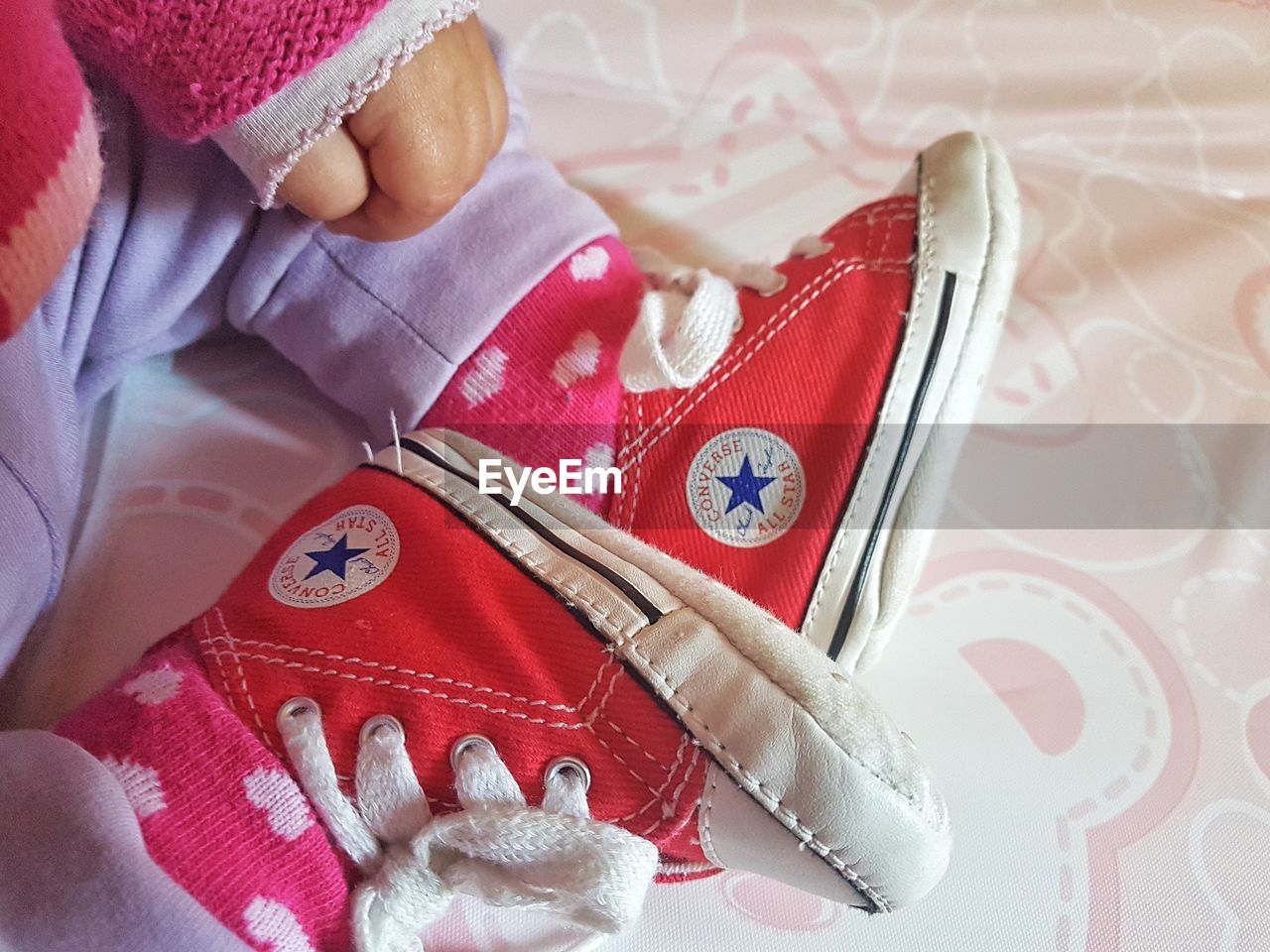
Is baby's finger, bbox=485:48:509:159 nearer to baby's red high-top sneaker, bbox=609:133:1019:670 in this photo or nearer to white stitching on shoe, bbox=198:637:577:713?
baby's red high-top sneaker, bbox=609:133:1019:670

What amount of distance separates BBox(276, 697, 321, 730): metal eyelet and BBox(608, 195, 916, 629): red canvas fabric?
165 millimetres

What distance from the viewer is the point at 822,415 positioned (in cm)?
50

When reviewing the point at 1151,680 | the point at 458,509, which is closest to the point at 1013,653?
the point at 1151,680

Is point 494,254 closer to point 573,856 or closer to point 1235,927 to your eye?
point 573,856

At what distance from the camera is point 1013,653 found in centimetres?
50

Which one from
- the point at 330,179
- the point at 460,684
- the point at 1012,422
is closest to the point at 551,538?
the point at 460,684

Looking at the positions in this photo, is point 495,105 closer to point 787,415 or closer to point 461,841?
point 787,415

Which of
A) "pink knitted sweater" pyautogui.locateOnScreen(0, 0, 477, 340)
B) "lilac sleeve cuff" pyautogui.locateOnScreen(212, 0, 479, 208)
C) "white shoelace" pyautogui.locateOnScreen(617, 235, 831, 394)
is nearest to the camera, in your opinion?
"pink knitted sweater" pyautogui.locateOnScreen(0, 0, 477, 340)

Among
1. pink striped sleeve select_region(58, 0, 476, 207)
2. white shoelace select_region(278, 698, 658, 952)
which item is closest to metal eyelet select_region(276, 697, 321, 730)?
white shoelace select_region(278, 698, 658, 952)

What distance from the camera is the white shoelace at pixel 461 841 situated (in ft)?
1.23

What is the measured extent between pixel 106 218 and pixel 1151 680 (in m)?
0.54

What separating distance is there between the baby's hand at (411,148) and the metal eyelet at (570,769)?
237 mm

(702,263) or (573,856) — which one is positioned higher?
(702,263)

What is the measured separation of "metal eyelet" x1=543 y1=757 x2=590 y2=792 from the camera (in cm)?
39
